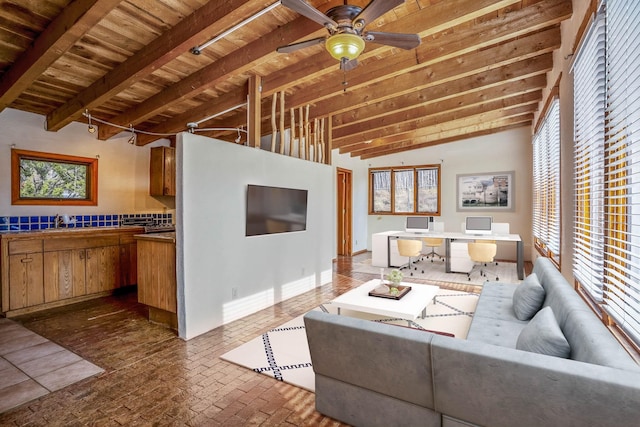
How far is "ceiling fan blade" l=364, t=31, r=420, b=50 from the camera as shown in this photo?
2.55m

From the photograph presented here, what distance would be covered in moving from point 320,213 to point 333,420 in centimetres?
382

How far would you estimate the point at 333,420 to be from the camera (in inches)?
84.8

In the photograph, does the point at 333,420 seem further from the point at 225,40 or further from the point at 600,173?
the point at 225,40

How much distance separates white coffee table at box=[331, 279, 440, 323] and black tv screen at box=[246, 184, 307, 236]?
1.43 meters

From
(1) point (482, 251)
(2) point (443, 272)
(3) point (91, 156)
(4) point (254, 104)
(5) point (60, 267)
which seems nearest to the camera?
(4) point (254, 104)

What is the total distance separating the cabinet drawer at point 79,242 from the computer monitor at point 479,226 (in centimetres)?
628

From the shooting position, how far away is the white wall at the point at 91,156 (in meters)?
4.62

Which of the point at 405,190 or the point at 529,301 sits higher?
the point at 405,190

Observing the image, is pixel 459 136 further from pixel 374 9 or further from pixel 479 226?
pixel 374 9

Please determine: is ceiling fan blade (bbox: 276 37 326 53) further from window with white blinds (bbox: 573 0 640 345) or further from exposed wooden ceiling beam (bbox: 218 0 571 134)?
window with white blinds (bbox: 573 0 640 345)

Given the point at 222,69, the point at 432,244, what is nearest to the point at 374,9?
the point at 222,69

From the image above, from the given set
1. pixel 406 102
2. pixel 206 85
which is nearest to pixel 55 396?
pixel 206 85

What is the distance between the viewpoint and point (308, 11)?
7.29 feet

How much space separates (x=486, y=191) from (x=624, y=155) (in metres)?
6.68
